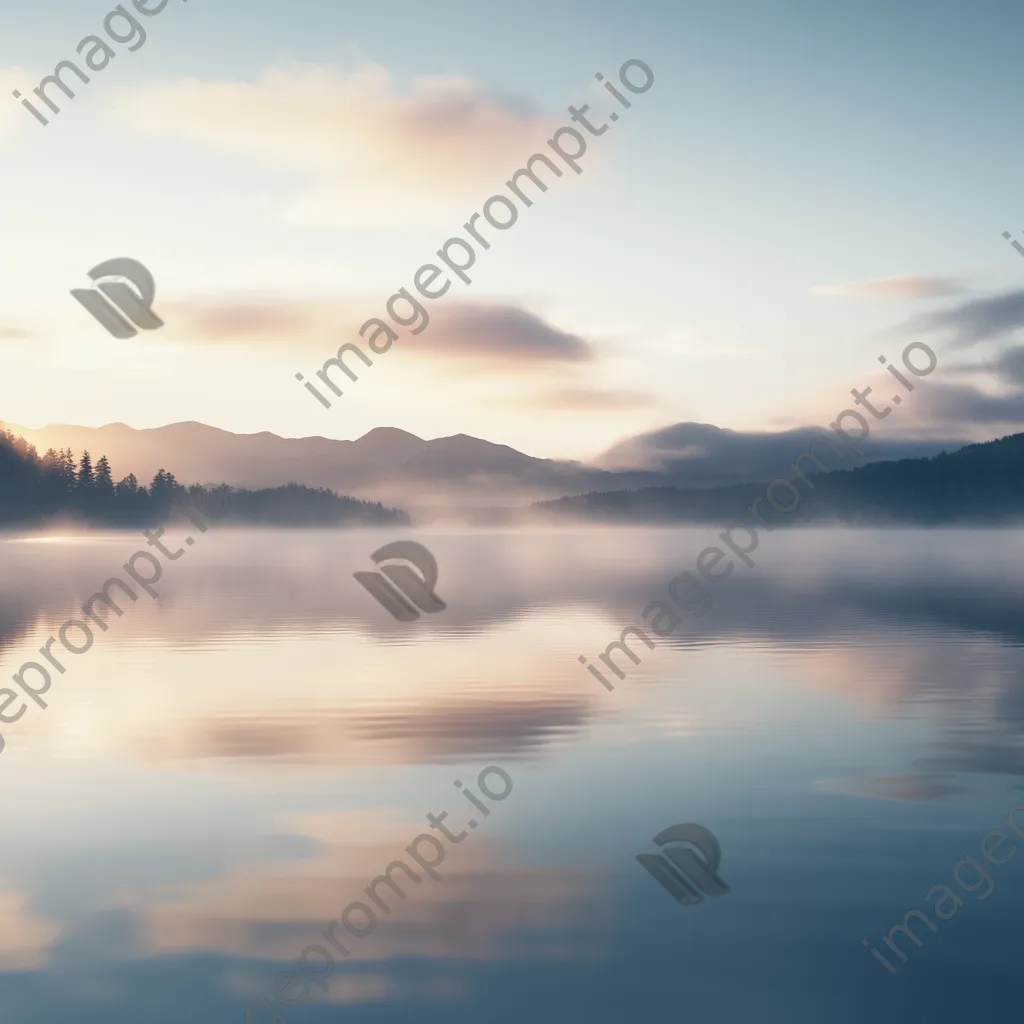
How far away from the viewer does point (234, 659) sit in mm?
34094

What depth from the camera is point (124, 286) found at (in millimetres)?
33406

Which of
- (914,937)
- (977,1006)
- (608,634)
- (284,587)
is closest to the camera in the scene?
(977,1006)


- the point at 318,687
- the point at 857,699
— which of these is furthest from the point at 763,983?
the point at 318,687

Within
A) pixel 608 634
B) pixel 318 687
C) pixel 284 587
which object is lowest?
pixel 318 687

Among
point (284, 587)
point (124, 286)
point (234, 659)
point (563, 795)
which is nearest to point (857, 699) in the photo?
point (563, 795)

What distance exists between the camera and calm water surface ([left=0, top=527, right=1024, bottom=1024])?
36.6 feet

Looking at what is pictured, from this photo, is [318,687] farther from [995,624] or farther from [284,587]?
[284,587]

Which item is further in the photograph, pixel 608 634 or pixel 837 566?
pixel 837 566

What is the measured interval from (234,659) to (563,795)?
59.6 ft

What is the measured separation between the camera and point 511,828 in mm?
16359

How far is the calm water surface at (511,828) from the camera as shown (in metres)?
11.1

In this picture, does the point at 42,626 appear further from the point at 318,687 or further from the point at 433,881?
the point at 433,881

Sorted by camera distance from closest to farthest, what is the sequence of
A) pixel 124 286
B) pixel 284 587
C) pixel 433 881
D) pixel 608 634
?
1. pixel 433 881
2. pixel 124 286
3. pixel 608 634
4. pixel 284 587

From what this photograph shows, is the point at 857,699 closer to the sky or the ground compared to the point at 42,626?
closer to the sky
